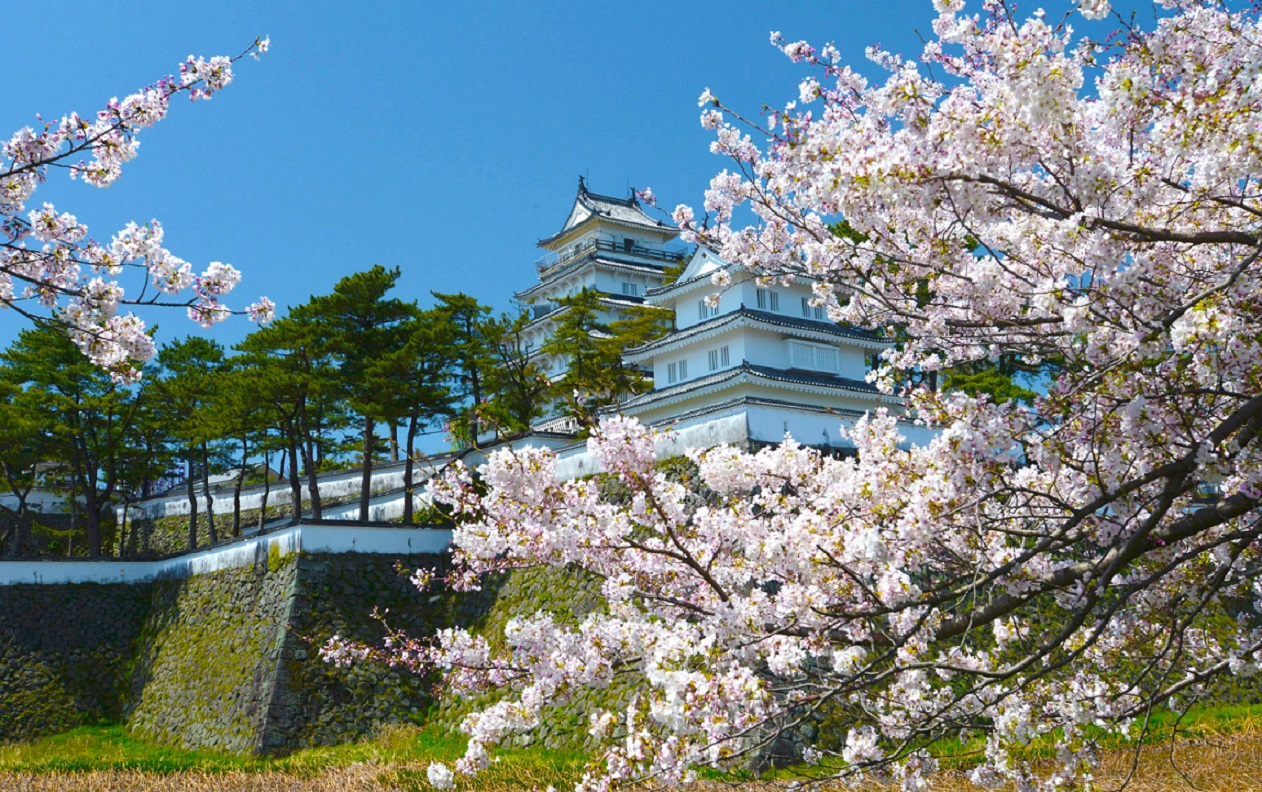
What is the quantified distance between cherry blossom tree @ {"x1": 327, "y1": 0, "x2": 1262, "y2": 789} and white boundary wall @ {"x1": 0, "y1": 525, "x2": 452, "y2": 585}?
449 inches

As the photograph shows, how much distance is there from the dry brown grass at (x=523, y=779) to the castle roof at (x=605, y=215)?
29435mm

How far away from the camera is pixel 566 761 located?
10.6 meters

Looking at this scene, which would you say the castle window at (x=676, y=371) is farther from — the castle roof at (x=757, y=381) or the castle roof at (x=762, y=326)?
the castle roof at (x=757, y=381)

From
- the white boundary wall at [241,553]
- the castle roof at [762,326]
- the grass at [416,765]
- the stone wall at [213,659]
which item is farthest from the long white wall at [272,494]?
the grass at [416,765]

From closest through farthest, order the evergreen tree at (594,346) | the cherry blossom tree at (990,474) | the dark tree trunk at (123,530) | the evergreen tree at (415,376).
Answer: the cherry blossom tree at (990,474) → the evergreen tree at (415,376) → the evergreen tree at (594,346) → the dark tree trunk at (123,530)

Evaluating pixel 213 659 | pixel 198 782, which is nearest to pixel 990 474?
pixel 198 782

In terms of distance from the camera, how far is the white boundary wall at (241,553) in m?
15.9

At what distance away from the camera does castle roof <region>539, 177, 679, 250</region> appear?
38.4 metres

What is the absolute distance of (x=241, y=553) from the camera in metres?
17.2

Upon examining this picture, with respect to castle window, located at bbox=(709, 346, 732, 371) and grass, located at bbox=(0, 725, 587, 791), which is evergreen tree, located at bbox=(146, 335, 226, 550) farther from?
castle window, located at bbox=(709, 346, 732, 371)

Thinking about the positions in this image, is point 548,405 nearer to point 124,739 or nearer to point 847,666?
point 124,739

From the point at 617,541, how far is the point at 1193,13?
11.8ft

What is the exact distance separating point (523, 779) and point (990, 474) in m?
7.54

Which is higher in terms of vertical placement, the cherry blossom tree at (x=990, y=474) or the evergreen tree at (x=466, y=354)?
the evergreen tree at (x=466, y=354)
